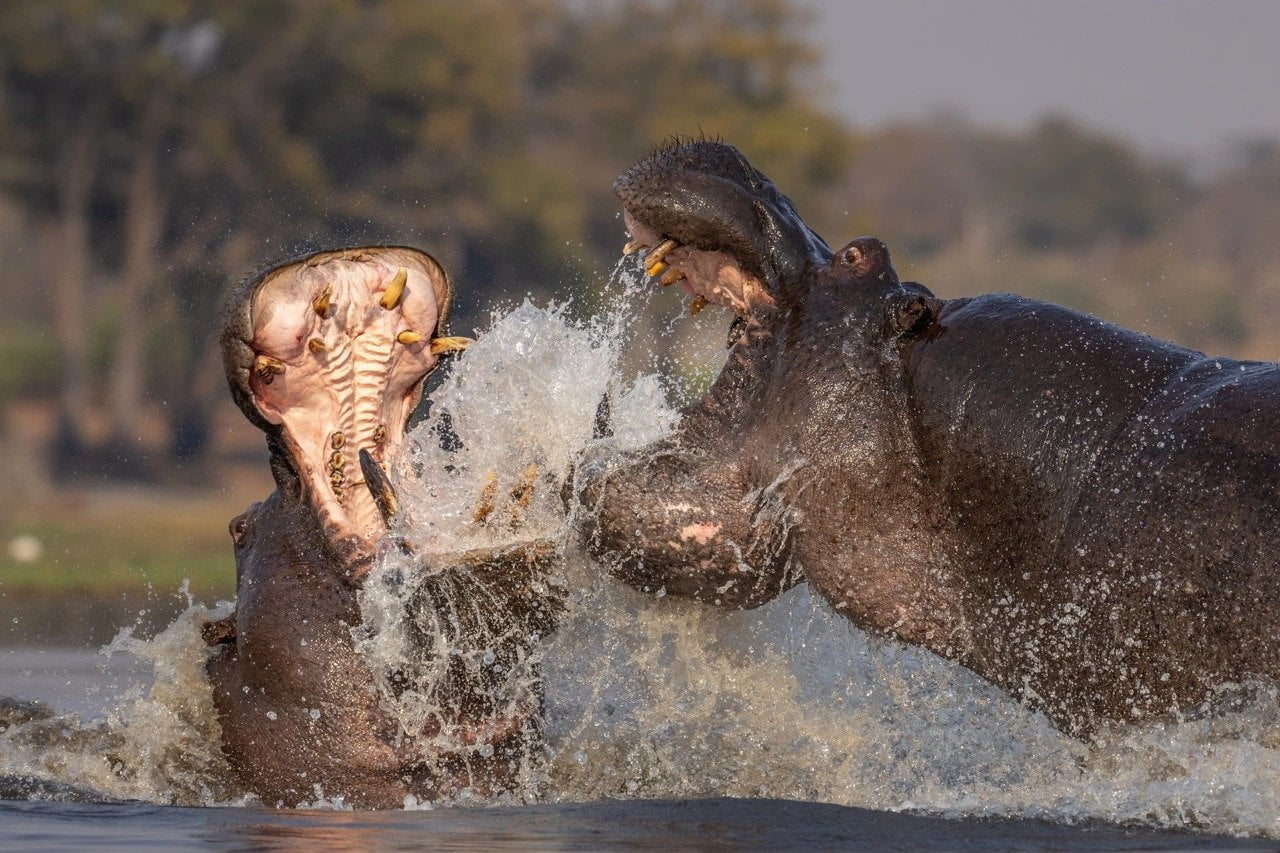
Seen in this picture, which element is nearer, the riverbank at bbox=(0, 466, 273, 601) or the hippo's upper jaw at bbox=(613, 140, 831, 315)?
the hippo's upper jaw at bbox=(613, 140, 831, 315)

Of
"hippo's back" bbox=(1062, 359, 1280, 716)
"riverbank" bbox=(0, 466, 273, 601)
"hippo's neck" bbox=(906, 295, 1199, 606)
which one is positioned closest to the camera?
"hippo's back" bbox=(1062, 359, 1280, 716)

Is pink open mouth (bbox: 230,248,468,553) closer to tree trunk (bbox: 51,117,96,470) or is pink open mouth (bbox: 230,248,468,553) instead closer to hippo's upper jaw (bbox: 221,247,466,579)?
hippo's upper jaw (bbox: 221,247,466,579)

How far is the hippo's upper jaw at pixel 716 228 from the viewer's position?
468cm

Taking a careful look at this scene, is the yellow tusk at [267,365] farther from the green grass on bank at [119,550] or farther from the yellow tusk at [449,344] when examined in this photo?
the green grass on bank at [119,550]

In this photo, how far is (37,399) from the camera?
35.0m

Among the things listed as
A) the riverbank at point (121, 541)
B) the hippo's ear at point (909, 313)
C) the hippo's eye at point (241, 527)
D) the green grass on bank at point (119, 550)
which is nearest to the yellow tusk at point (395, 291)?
the hippo's eye at point (241, 527)

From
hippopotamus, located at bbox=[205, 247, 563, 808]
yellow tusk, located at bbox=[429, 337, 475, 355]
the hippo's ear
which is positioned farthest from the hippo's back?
yellow tusk, located at bbox=[429, 337, 475, 355]

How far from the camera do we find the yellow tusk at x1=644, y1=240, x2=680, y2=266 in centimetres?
475

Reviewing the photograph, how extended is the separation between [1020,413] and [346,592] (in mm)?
1659

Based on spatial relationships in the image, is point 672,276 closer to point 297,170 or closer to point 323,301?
point 323,301

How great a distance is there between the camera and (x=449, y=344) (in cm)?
525

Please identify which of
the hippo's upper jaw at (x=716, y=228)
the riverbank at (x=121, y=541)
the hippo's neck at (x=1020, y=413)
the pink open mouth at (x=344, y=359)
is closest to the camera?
the hippo's neck at (x=1020, y=413)

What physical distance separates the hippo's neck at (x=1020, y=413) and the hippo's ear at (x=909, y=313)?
4 centimetres

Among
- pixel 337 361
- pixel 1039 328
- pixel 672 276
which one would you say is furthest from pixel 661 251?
pixel 337 361
